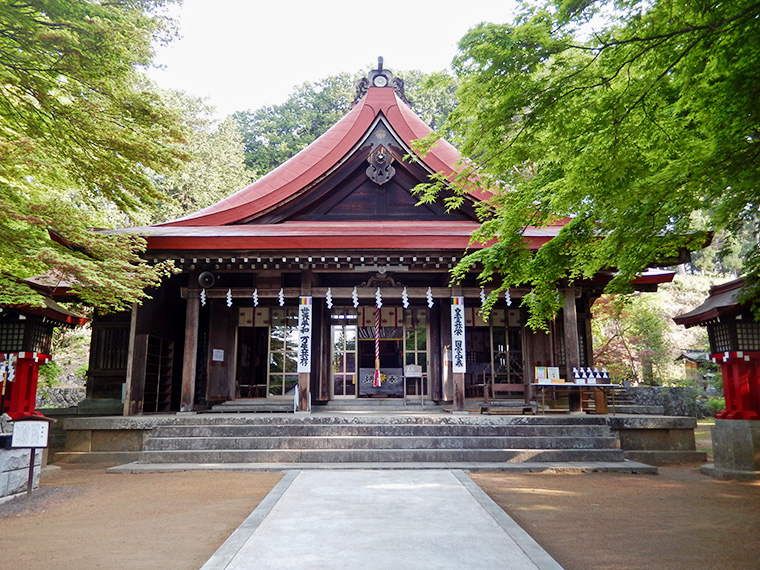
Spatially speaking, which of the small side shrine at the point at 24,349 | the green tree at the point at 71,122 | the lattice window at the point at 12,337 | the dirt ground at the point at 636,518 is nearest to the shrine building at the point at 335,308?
the small side shrine at the point at 24,349

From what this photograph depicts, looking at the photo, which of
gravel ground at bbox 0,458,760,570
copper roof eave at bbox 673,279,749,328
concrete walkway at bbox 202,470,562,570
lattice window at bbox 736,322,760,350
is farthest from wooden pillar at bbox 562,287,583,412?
concrete walkway at bbox 202,470,562,570

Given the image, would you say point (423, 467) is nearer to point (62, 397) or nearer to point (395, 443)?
point (395, 443)

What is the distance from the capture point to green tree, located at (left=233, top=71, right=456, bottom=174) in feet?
106

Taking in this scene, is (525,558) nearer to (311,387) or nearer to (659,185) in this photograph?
(659,185)

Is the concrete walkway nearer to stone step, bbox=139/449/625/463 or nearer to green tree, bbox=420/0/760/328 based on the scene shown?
stone step, bbox=139/449/625/463

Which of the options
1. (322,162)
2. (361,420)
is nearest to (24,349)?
(361,420)

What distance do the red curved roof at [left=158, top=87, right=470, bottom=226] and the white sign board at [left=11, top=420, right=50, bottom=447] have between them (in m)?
5.50

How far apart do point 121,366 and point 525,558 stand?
9.74m

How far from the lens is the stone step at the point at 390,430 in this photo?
8.11 m

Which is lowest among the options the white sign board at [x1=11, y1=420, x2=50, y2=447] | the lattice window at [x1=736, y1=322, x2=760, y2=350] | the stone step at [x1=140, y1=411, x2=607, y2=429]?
the stone step at [x1=140, y1=411, x2=607, y2=429]

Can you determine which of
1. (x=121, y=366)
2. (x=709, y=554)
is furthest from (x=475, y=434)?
(x=121, y=366)

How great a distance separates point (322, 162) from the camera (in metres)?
10.7

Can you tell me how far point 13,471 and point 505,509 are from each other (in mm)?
5235

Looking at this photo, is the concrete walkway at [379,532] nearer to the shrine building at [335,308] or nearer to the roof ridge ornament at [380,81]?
the shrine building at [335,308]
